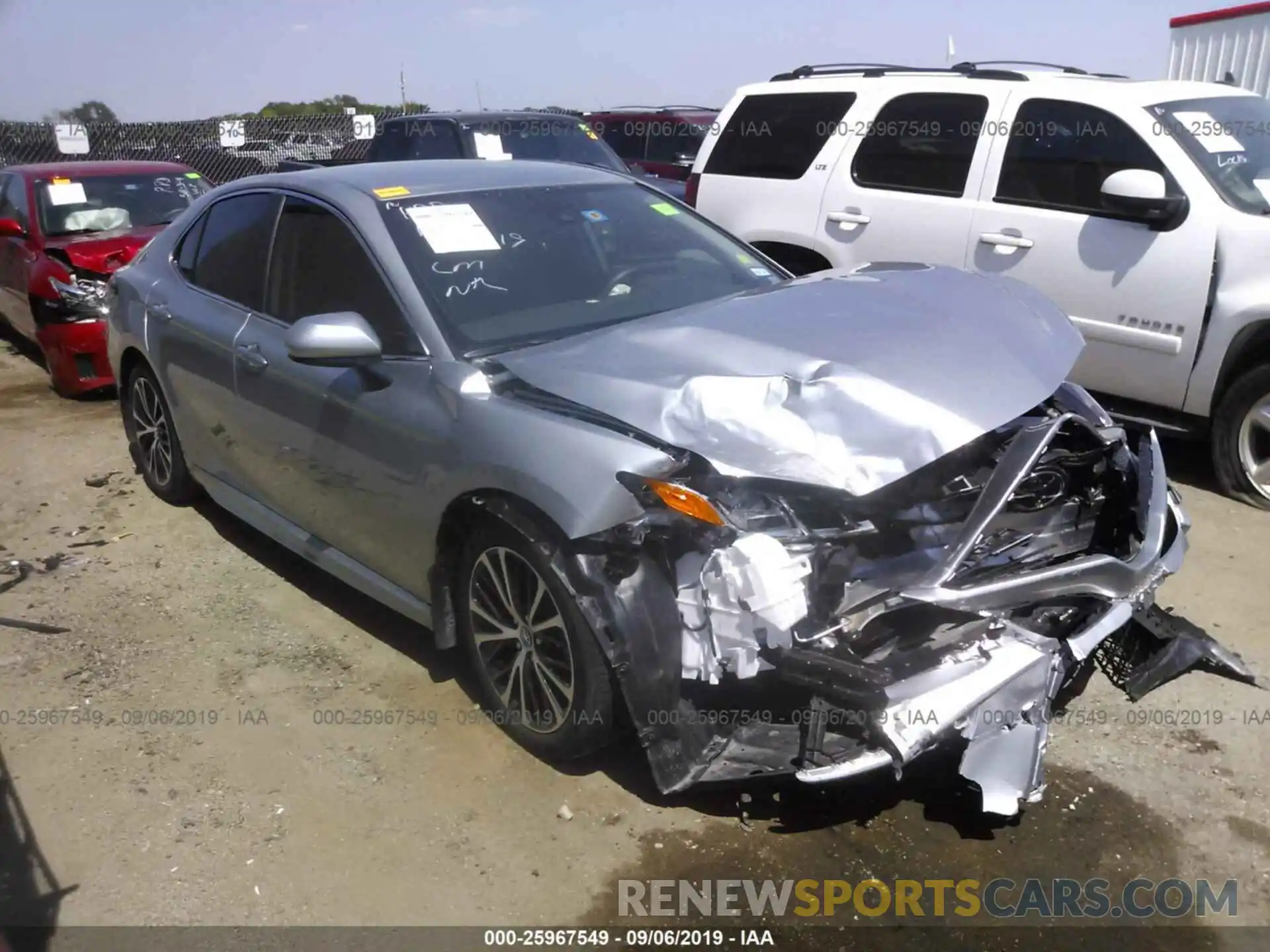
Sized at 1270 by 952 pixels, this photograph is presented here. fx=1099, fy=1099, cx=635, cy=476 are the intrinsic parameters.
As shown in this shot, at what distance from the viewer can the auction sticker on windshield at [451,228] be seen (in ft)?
12.6

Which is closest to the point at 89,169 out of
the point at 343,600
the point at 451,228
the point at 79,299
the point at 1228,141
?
the point at 79,299

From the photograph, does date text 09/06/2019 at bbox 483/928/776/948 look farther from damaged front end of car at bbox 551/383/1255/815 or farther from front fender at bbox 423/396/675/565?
front fender at bbox 423/396/675/565

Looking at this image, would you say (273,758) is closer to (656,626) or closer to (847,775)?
(656,626)

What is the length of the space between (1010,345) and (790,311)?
27.5 inches

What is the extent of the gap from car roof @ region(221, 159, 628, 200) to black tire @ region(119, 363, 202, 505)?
1.35m

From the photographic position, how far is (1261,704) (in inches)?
147

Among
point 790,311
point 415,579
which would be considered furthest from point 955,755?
point 415,579

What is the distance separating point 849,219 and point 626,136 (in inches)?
275

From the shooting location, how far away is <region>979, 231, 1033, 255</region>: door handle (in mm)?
5805

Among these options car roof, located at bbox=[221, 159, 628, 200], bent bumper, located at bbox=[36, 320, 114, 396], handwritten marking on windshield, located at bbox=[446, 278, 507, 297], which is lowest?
bent bumper, located at bbox=[36, 320, 114, 396]

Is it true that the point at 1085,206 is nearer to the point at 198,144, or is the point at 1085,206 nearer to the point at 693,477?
the point at 693,477

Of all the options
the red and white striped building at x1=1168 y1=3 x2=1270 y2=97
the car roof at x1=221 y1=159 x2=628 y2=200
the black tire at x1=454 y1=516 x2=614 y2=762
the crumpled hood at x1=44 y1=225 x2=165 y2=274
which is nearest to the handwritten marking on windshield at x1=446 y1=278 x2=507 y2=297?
the car roof at x1=221 y1=159 x2=628 y2=200

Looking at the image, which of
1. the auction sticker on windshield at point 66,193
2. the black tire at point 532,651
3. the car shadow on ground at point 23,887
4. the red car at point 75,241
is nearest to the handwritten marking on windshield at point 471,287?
the black tire at point 532,651

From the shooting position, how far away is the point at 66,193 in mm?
8555
